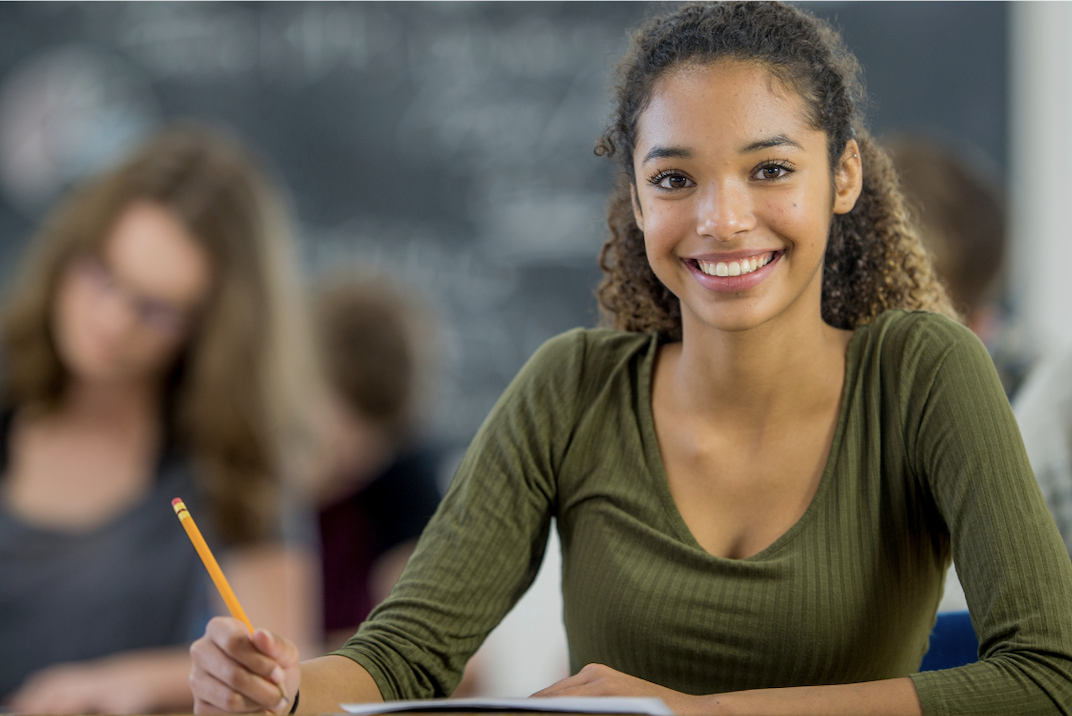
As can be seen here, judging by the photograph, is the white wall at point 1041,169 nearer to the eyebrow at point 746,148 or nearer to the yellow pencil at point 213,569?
the eyebrow at point 746,148

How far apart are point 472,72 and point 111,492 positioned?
5.34 feet

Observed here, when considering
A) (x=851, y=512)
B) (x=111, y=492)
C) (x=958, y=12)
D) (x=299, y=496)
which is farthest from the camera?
(x=958, y=12)

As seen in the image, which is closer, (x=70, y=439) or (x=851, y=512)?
(x=851, y=512)

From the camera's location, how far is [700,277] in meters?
1.12

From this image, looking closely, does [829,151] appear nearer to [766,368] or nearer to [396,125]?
[766,368]

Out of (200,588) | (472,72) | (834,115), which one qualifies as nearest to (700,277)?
(834,115)

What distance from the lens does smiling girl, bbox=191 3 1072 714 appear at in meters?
1.01

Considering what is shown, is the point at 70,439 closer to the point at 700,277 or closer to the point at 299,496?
the point at 299,496

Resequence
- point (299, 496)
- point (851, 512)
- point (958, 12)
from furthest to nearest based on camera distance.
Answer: point (958, 12)
point (299, 496)
point (851, 512)

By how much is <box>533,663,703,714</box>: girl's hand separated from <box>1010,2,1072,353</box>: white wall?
2.39 metres

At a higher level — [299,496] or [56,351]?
[56,351]

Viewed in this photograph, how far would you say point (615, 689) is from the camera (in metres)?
0.93

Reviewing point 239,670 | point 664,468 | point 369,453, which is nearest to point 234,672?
point 239,670

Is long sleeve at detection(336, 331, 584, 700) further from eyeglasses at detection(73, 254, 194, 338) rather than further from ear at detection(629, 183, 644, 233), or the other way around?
eyeglasses at detection(73, 254, 194, 338)
